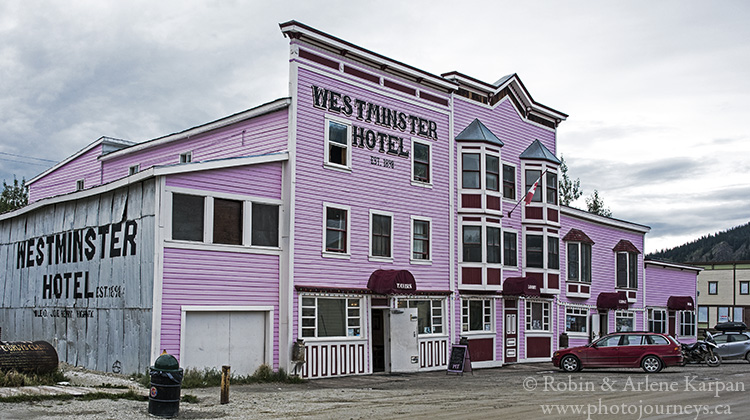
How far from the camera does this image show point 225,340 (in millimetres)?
21484

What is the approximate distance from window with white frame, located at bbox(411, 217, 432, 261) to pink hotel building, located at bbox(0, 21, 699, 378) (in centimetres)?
7

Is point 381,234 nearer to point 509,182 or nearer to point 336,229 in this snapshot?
point 336,229

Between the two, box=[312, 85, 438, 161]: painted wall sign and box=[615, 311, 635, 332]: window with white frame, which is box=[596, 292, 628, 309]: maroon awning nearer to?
box=[615, 311, 635, 332]: window with white frame

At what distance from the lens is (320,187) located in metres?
24.2

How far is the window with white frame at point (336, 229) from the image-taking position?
24516 mm

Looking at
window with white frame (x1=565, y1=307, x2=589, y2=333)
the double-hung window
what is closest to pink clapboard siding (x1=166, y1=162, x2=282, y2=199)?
the double-hung window

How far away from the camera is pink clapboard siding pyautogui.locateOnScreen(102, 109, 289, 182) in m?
24.0

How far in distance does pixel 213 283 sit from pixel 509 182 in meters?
15.7

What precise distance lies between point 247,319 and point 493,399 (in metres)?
7.80

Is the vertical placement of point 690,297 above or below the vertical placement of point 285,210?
below

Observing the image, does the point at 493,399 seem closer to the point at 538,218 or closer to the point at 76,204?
the point at 76,204

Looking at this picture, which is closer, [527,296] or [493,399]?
[493,399]

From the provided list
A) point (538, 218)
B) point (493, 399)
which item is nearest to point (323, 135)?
point (493, 399)

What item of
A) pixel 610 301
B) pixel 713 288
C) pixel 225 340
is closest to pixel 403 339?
pixel 225 340
